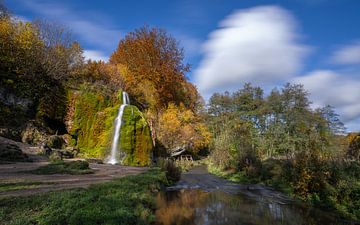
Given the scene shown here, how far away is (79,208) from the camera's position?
219 inches

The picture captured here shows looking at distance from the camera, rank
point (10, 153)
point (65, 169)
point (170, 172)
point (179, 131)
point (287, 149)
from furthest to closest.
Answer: point (287, 149)
point (179, 131)
point (170, 172)
point (10, 153)
point (65, 169)

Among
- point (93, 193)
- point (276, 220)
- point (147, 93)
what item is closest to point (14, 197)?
point (93, 193)

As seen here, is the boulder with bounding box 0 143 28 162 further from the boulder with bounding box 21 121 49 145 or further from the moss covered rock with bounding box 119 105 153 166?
the moss covered rock with bounding box 119 105 153 166

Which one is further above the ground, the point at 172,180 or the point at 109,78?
the point at 109,78

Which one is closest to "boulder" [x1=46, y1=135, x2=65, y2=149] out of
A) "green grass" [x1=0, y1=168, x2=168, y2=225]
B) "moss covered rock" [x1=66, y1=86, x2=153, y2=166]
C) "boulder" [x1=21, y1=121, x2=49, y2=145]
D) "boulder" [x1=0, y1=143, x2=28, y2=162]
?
"boulder" [x1=21, y1=121, x2=49, y2=145]

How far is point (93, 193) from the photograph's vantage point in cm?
689

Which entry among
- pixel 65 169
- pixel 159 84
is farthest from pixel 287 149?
pixel 65 169

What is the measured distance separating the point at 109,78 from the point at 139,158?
12.6 m

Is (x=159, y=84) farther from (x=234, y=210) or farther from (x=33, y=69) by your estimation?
(x=234, y=210)

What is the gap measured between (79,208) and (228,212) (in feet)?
16.8

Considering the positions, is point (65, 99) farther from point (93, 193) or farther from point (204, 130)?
point (93, 193)

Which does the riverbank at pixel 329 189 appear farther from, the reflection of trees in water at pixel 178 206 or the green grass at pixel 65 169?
the green grass at pixel 65 169

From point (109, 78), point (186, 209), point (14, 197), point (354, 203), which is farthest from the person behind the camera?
point (109, 78)

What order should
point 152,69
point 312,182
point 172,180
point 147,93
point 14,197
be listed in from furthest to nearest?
point 152,69
point 147,93
point 172,180
point 312,182
point 14,197
